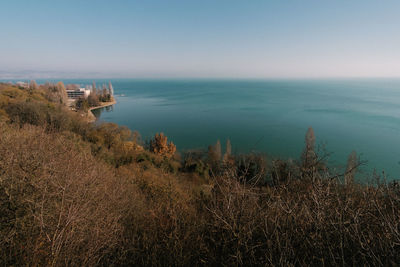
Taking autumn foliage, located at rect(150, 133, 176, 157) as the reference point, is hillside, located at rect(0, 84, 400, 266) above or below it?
above

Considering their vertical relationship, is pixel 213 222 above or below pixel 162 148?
above

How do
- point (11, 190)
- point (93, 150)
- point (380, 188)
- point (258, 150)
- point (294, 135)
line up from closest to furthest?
point (380, 188), point (11, 190), point (93, 150), point (258, 150), point (294, 135)

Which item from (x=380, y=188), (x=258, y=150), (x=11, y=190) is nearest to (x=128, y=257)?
(x=11, y=190)

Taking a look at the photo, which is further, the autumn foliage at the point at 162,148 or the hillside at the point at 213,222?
the autumn foliage at the point at 162,148

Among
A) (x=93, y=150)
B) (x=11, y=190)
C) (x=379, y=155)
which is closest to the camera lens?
(x=11, y=190)

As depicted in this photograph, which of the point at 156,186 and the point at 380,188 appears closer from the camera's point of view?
the point at 380,188

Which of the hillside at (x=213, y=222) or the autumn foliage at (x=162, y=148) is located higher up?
the hillside at (x=213, y=222)

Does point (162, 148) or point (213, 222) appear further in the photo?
point (162, 148)

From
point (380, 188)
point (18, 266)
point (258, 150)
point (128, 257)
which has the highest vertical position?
point (380, 188)

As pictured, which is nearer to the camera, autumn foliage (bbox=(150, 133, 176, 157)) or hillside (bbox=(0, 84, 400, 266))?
hillside (bbox=(0, 84, 400, 266))

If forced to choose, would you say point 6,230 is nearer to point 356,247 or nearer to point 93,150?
point 356,247

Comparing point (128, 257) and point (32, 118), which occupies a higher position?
point (32, 118)
